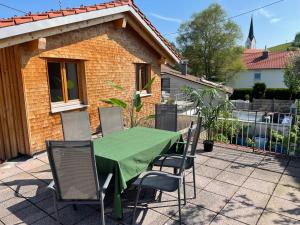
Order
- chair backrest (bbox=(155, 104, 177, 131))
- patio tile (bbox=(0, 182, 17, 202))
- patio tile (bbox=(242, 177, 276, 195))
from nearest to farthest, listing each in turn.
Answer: patio tile (bbox=(0, 182, 17, 202))
patio tile (bbox=(242, 177, 276, 195))
chair backrest (bbox=(155, 104, 177, 131))

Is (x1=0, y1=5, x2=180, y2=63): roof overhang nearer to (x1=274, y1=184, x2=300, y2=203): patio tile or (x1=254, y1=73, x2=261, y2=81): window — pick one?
(x1=274, y1=184, x2=300, y2=203): patio tile

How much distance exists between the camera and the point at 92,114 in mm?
6961

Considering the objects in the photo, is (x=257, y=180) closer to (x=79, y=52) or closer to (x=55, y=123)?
(x=55, y=123)

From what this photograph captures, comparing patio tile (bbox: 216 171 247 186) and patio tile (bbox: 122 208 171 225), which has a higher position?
patio tile (bbox: 216 171 247 186)

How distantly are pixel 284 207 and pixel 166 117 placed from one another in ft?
9.52

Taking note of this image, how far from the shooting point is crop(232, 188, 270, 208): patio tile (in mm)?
3463

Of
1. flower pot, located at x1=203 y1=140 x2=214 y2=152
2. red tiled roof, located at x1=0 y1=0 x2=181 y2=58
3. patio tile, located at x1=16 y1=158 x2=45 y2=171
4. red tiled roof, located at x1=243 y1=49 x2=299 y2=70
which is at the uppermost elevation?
red tiled roof, located at x1=243 y1=49 x2=299 y2=70

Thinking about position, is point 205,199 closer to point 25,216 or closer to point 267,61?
point 25,216

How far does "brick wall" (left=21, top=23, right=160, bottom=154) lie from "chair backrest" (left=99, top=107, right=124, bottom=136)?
1.67 meters

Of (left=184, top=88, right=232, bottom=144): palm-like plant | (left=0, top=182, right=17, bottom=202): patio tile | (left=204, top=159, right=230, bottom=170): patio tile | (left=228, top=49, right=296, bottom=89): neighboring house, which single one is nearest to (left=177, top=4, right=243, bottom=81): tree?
(left=228, top=49, right=296, bottom=89): neighboring house

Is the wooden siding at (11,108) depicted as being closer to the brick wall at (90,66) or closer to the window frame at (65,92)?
the brick wall at (90,66)

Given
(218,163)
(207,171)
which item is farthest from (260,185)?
(218,163)

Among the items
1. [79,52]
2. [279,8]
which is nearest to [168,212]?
[79,52]

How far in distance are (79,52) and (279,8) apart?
11129 mm
